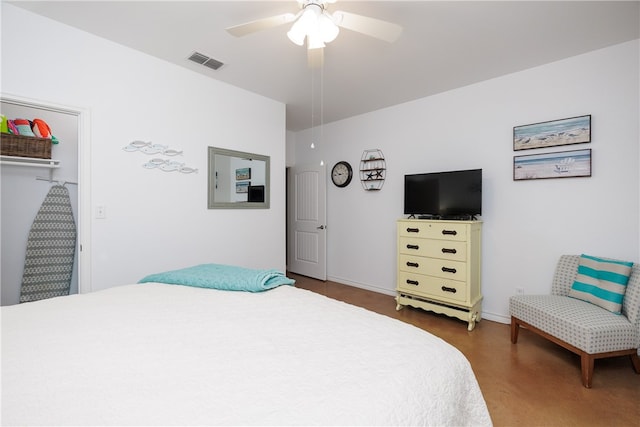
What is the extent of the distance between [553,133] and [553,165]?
0.30m

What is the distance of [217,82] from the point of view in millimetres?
3051

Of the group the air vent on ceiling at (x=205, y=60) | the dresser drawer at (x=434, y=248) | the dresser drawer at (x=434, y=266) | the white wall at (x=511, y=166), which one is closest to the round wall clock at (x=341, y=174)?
the white wall at (x=511, y=166)

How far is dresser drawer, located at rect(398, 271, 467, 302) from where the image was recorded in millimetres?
2857

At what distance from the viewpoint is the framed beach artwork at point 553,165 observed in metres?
2.50

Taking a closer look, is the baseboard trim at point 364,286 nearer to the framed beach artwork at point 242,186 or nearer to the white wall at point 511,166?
the white wall at point 511,166

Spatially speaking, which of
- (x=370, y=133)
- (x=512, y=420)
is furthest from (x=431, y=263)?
(x=370, y=133)

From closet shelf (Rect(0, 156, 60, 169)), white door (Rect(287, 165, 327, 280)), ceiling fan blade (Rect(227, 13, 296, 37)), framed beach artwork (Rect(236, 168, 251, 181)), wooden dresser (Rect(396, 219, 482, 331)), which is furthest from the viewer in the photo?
white door (Rect(287, 165, 327, 280))

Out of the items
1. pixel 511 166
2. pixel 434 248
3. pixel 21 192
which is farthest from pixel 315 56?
pixel 21 192

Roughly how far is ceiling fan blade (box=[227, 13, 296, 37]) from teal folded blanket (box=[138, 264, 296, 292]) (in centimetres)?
146

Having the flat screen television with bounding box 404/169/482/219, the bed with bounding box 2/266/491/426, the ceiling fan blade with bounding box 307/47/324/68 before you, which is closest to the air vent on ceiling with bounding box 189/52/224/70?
the ceiling fan blade with bounding box 307/47/324/68

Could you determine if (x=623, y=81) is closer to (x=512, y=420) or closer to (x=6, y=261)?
(x=512, y=420)

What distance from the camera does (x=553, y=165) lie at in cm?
265

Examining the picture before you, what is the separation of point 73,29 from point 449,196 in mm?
3720

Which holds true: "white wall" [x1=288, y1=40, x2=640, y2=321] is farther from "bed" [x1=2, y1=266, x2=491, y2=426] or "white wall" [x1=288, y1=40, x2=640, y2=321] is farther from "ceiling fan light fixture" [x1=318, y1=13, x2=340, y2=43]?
"bed" [x1=2, y1=266, x2=491, y2=426]
